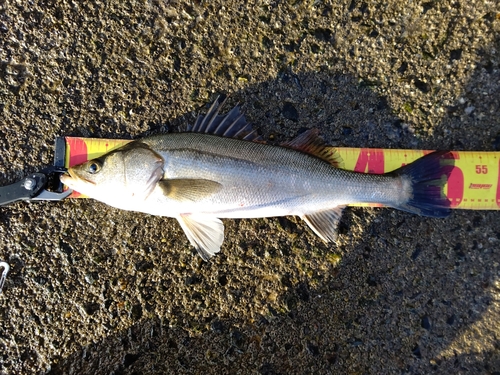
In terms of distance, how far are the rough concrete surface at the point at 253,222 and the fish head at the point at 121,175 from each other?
30cm

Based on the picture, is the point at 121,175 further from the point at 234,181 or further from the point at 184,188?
the point at 234,181

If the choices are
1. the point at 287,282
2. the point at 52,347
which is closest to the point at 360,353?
the point at 287,282

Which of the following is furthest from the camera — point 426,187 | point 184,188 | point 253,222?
point 253,222

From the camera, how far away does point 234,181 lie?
2.23 meters

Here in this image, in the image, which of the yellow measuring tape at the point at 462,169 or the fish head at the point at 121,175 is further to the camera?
the yellow measuring tape at the point at 462,169

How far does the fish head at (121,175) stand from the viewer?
218 cm

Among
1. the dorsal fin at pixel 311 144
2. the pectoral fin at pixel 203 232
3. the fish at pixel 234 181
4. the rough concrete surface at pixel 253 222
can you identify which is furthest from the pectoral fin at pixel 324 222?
the pectoral fin at pixel 203 232

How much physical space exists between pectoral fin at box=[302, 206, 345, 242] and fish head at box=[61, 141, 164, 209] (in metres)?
1.02

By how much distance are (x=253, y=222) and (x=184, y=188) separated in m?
0.59

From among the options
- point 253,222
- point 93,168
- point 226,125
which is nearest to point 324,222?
point 253,222

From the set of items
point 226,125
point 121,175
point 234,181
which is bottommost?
point 234,181

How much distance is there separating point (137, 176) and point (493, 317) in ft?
8.77

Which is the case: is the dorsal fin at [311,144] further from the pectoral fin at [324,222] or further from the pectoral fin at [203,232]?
the pectoral fin at [203,232]

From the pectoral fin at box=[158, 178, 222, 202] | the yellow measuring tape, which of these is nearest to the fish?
the pectoral fin at box=[158, 178, 222, 202]
